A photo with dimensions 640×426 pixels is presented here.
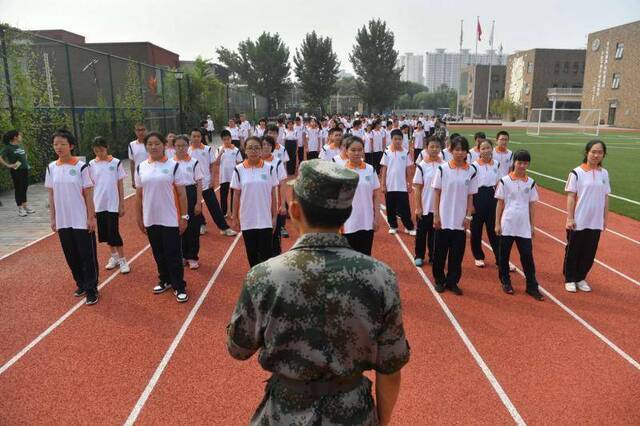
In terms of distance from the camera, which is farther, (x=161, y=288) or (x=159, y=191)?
(x=161, y=288)

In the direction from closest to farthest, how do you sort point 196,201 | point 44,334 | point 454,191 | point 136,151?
point 44,334
point 454,191
point 196,201
point 136,151

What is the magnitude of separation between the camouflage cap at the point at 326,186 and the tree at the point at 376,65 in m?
69.5

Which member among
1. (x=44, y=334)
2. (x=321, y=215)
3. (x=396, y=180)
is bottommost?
(x=44, y=334)

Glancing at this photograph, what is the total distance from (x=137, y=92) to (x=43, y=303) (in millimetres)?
18220

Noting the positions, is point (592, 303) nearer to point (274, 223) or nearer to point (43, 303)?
point (274, 223)

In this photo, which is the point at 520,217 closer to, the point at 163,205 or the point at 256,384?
the point at 256,384

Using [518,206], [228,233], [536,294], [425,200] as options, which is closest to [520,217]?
[518,206]

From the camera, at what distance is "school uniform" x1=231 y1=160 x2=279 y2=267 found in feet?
19.1

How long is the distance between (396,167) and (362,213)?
3.32 meters

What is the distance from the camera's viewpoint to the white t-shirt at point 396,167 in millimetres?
8844

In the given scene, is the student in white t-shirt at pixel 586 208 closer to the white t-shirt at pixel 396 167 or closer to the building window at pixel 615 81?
the white t-shirt at pixel 396 167

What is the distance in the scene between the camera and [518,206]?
6.24m

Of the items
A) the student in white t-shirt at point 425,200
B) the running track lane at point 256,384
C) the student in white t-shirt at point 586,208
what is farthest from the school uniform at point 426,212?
the running track lane at point 256,384

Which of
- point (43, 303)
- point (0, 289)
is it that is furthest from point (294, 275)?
point (0, 289)
